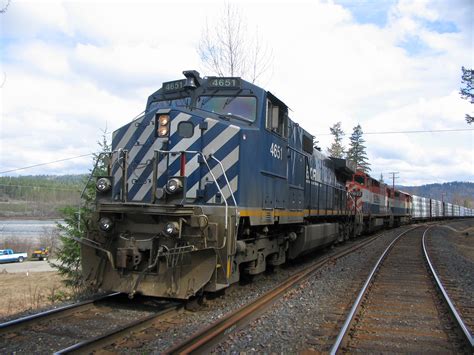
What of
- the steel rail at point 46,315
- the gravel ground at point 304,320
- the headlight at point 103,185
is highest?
the headlight at point 103,185

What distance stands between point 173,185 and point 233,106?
2047 mm

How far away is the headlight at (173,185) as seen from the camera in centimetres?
→ 564

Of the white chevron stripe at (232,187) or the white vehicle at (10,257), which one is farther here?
the white vehicle at (10,257)

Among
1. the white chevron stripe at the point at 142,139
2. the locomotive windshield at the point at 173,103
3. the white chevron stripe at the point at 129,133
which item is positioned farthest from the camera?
the locomotive windshield at the point at 173,103

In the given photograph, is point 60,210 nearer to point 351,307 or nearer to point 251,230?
point 251,230

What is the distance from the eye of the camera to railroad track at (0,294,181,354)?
427cm

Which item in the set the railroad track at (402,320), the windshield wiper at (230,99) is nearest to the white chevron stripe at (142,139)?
the windshield wiper at (230,99)

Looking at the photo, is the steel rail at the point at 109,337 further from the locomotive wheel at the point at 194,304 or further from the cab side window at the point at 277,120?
the cab side window at the point at 277,120

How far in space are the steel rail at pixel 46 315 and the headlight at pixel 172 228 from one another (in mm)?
1616

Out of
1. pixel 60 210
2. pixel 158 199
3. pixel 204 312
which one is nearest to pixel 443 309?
pixel 204 312

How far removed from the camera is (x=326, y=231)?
1216 centimetres

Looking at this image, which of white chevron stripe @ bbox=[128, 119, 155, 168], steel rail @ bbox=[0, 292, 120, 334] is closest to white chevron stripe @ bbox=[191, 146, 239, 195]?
white chevron stripe @ bbox=[128, 119, 155, 168]

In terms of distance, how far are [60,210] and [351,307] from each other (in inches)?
382

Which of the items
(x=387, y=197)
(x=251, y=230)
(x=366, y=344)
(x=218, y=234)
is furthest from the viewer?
(x=387, y=197)
